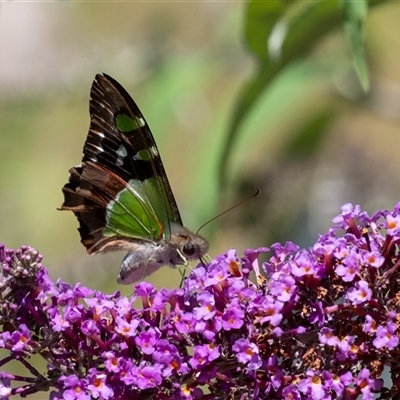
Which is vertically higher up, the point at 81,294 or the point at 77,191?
the point at 77,191

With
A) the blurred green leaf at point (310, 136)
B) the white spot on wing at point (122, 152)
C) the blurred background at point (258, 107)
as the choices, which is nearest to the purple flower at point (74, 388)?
the white spot on wing at point (122, 152)

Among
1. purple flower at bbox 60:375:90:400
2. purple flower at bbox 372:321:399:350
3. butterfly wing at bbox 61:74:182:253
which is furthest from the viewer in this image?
butterfly wing at bbox 61:74:182:253

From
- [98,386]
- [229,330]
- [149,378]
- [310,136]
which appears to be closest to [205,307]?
[229,330]

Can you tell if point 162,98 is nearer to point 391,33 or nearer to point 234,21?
point 234,21

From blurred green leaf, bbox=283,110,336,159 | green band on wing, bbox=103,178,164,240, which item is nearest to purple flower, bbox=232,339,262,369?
green band on wing, bbox=103,178,164,240

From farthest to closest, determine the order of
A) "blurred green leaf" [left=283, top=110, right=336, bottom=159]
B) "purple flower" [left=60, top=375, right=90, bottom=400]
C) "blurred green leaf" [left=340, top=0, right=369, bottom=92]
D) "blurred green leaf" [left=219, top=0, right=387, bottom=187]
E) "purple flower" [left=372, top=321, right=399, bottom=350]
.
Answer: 1. "blurred green leaf" [left=283, top=110, right=336, bottom=159]
2. "blurred green leaf" [left=219, top=0, right=387, bottom=187]
3. "blurred green leaf" [left=340, top=0, right=369, bottom=92]
4. "purple flower" [left=60, top=375, right=90, bottom=400]
5. "purple flower" [left=372, top=321, right=399, bottom=350]

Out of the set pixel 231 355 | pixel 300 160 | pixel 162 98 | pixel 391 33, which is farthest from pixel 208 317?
pixel 391 33

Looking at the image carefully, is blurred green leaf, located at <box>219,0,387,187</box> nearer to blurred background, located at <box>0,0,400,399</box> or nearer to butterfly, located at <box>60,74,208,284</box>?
blurred background, located at <box>0,0,400,399</box>

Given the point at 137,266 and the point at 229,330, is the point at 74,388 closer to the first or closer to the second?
the point at 229,330
